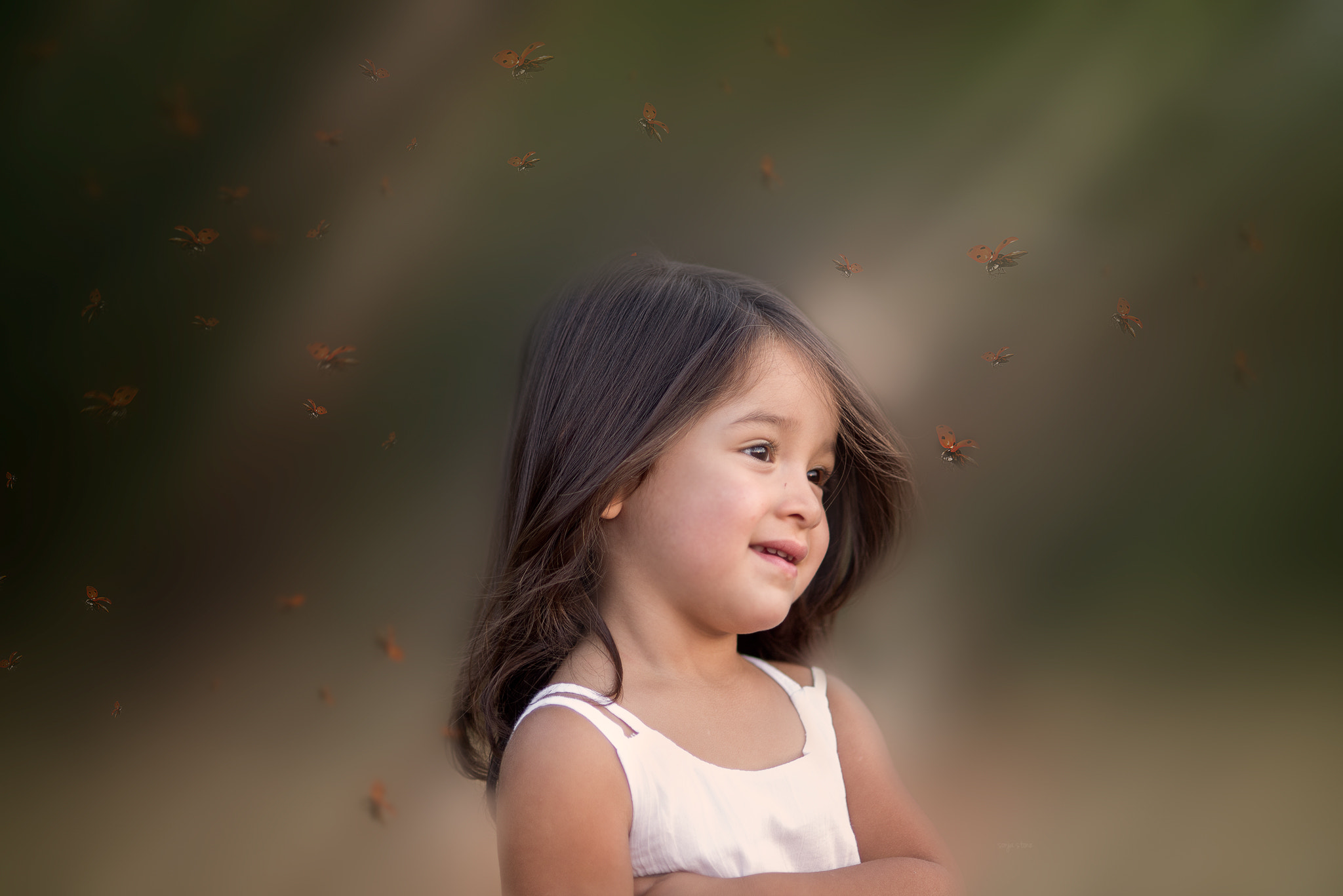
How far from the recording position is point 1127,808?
1149 millimetres

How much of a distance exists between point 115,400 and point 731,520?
2.13 ft

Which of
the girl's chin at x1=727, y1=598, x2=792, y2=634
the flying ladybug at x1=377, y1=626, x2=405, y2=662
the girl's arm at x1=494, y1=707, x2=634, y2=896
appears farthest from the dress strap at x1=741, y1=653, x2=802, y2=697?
the flying ladybug at x1=377, y1=626, x2=405, y2=662

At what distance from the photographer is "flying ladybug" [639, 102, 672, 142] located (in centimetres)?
106

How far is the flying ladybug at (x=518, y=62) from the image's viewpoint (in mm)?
1031

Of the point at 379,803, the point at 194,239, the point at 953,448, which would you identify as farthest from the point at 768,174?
the point at 379,803

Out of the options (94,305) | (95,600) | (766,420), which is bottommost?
(95,600)

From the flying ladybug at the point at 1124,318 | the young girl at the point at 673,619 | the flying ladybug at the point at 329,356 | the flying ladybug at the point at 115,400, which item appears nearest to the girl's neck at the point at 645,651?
the young girl at the point at 673,619

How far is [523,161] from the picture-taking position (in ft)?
3.37

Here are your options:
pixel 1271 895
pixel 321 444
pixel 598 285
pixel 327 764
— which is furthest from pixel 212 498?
pixel 1271 895

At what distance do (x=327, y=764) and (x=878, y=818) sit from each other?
58cm

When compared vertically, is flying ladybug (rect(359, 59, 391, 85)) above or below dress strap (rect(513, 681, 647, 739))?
above

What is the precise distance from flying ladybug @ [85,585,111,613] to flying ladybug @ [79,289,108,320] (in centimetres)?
27

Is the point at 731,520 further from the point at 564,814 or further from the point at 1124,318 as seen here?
the point at 1124,318

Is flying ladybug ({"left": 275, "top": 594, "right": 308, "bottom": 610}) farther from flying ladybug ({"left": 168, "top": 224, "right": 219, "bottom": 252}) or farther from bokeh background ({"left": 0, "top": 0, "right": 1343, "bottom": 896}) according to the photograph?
flying ladybug ({"left": 168, "top": 224, "right": 219, "bottom": 252})
